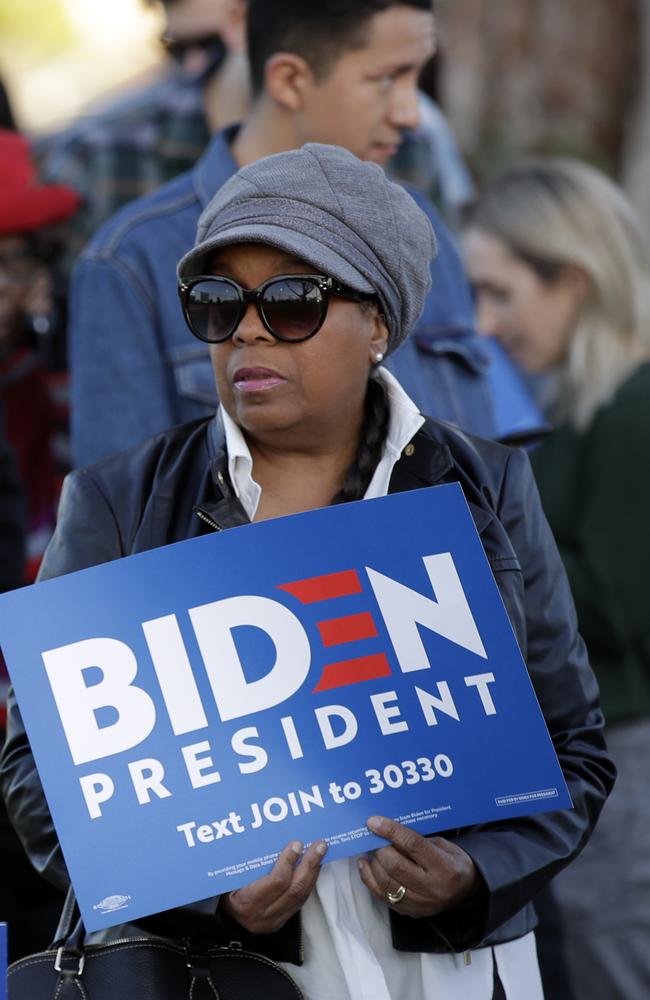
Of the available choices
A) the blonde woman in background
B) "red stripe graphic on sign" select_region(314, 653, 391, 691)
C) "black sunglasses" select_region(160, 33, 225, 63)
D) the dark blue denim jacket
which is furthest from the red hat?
"red stripe graphic on sign" select_region(314, 653, 391, 691)

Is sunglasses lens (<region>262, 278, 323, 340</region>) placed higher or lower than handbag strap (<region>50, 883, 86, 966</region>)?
higher

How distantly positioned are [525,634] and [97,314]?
1.39 m

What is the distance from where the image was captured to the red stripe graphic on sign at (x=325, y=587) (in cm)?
244

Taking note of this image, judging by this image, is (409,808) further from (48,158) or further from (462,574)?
(48,158)

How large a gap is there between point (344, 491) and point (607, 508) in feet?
4.56

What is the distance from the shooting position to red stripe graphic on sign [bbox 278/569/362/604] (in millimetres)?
2439

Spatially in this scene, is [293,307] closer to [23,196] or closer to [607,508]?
[607,508]

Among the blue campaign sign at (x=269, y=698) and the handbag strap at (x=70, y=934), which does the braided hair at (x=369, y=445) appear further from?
the handbag strap at (x=70, y=934)

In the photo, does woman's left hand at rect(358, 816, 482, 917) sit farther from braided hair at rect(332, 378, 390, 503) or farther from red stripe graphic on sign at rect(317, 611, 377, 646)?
braided hair at rect(332, 378, 390, 503)

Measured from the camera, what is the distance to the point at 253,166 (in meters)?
2.71

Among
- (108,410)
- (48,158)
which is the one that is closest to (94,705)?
(108,410)

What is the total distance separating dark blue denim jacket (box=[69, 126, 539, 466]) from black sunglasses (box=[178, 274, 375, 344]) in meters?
0.86

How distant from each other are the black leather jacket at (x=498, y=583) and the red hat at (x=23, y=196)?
190cm

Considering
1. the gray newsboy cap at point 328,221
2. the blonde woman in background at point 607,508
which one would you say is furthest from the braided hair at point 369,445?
the blonde woman in background at point 607,508
